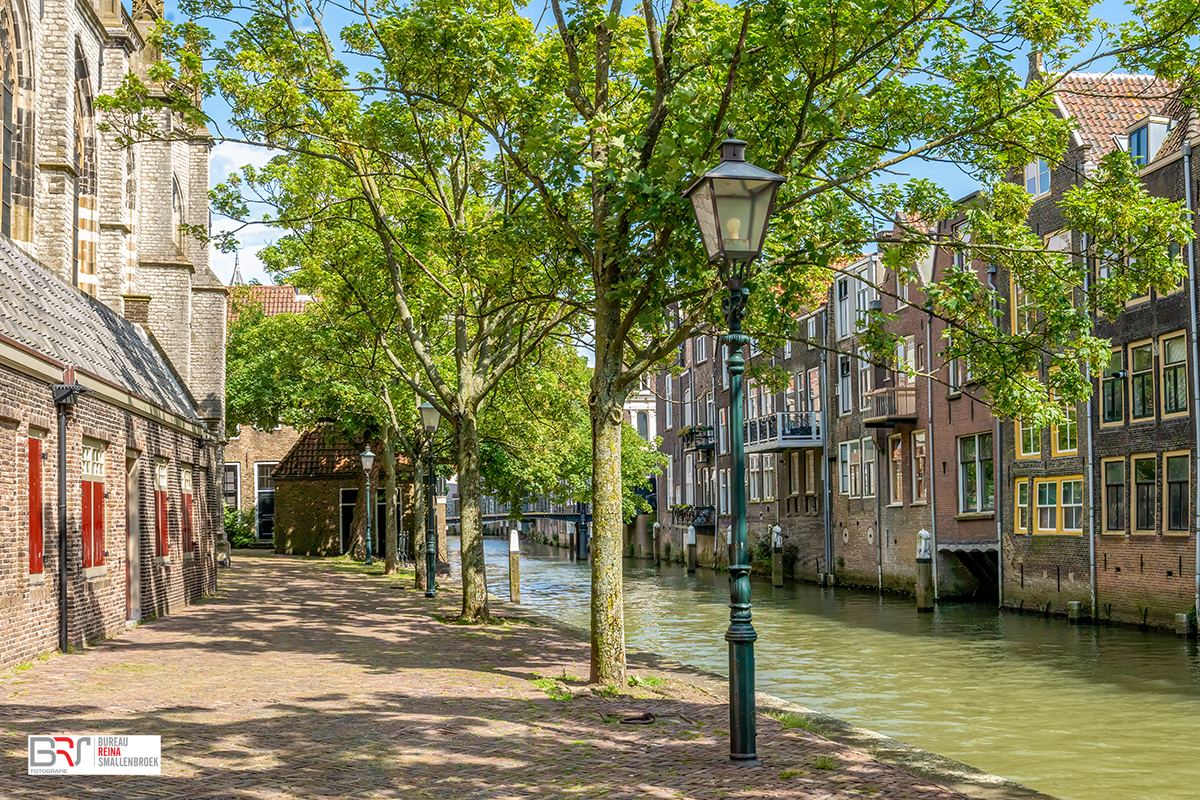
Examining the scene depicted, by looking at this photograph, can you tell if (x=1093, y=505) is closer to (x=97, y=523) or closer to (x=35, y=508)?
(x=97, y=523)

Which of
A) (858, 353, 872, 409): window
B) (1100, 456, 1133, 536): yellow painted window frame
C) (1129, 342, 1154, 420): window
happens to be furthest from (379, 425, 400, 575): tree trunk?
(1129, 342, 1154, 420): window

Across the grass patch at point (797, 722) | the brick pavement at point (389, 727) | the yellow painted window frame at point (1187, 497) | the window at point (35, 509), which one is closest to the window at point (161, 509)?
the brick pavement at point (389, 727)

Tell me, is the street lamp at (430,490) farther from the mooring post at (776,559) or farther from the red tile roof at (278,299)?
the red tile roof at (278,299)

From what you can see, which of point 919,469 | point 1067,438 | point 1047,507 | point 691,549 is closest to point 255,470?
point 691,549

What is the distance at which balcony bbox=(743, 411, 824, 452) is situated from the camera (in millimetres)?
45406

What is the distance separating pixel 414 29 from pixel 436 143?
512 centimetres

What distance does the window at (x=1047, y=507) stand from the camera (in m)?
29.5

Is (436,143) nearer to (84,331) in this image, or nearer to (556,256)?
(556,256)

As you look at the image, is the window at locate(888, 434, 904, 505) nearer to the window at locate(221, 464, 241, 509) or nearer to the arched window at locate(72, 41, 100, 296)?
the arched window at locate(72, 41, 100, 296)

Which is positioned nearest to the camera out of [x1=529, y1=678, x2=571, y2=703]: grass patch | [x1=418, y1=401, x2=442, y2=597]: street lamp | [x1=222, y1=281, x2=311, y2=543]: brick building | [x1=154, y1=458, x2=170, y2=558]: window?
[x1=529, y1=678, x2=571, y2=703]: grass patch

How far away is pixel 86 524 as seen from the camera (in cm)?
1562

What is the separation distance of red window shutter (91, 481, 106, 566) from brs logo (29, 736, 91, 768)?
7.92 m

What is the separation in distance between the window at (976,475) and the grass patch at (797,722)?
75.7 feet

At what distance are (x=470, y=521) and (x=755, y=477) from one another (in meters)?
35.4
